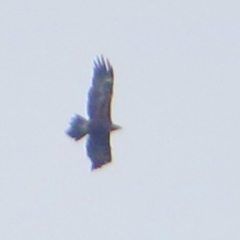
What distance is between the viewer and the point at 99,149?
81.6 metres

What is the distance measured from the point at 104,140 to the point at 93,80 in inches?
65.4

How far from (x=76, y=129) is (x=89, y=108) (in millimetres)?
644

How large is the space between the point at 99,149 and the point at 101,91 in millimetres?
1697

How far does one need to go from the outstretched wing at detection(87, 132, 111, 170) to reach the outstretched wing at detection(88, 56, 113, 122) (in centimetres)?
61

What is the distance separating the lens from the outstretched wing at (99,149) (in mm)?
81188

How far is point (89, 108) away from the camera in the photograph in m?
80.4

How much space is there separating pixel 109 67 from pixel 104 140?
1.93 meters

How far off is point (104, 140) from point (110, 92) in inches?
55.0

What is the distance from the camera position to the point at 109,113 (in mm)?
80812

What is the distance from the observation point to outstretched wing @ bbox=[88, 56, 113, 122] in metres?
80.6

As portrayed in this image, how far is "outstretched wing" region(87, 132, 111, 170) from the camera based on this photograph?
81.2 m

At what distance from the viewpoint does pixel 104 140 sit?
81.4 meters

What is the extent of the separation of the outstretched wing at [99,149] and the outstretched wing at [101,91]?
2.00ft

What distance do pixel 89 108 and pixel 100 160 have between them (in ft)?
6.36
